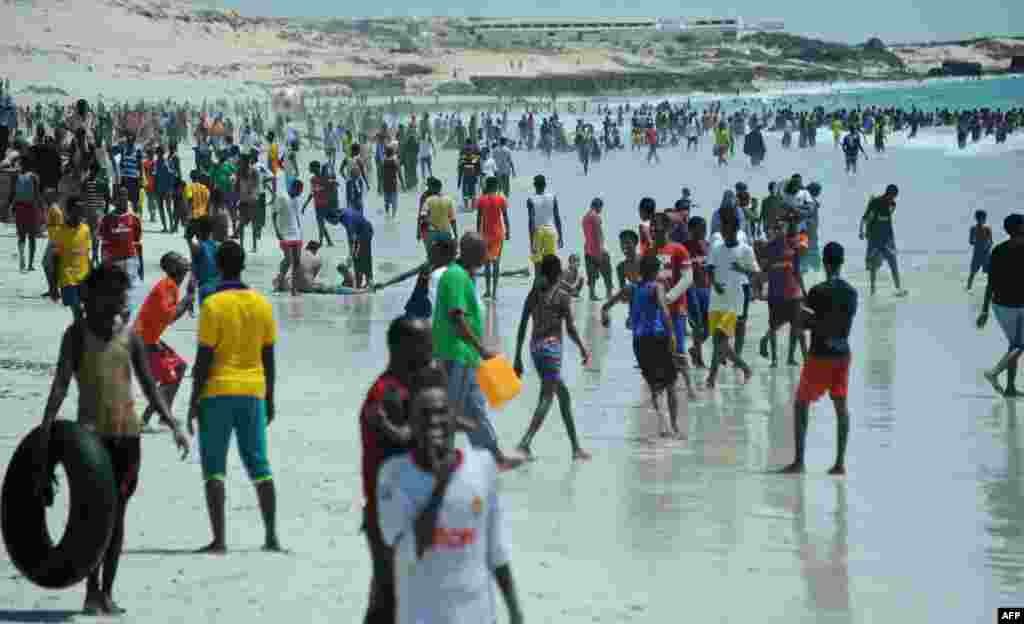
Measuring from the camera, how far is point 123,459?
23.3 ft

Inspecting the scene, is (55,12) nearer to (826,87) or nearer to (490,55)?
(490,55)

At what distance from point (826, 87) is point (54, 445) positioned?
19381cm

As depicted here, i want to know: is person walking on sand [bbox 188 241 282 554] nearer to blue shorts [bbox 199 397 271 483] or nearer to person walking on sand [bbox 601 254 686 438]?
blue shorts [bbox 199 397 271 483]

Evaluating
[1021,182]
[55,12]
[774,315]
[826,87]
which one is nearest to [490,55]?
[826,87]

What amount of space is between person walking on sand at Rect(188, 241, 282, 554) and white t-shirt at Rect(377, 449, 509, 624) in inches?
120

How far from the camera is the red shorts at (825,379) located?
34.4ft

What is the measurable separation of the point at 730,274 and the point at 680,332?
74cm

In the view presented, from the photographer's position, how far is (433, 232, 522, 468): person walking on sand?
341 inches

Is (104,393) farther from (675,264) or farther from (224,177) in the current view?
(224,177)

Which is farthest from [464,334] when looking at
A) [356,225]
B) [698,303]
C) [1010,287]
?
[356,225]

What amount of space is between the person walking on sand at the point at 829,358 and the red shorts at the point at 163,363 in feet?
11.8

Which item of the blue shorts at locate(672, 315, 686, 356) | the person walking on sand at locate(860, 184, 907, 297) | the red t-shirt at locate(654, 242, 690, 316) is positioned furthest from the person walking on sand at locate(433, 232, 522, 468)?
the person walking on sand at locate(860, 184, 907, 297)

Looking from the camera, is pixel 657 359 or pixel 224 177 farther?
pixel 224 177

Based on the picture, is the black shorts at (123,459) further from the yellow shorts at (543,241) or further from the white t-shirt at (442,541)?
the yellow shorts at (543,241)
